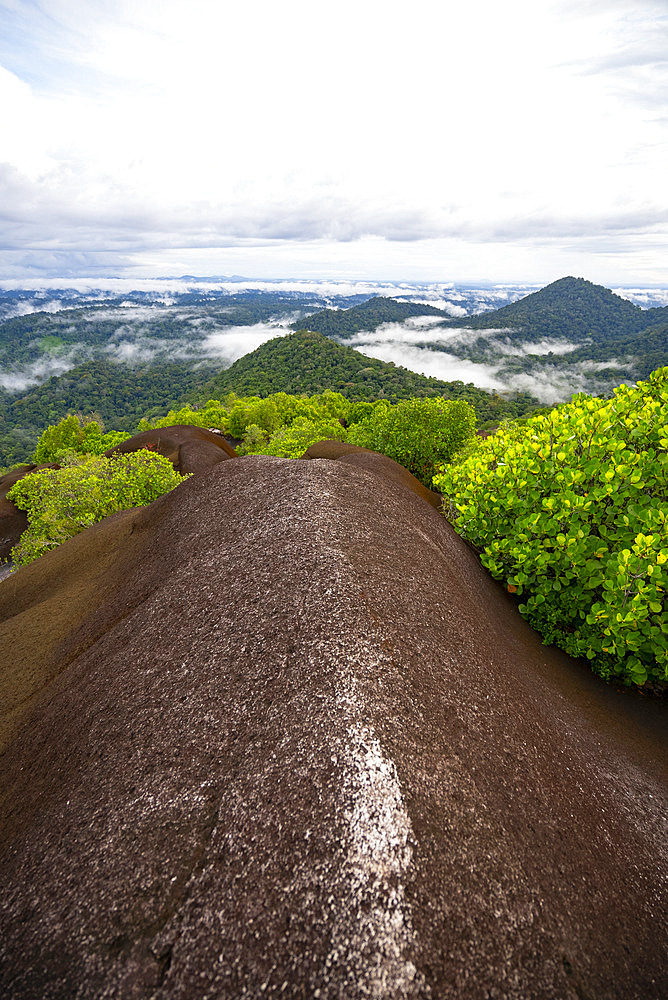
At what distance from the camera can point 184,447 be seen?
4412 cm

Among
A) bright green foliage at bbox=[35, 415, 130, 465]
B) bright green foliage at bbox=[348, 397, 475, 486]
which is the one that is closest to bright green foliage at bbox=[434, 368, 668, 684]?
bright green foliage at bbox=[348, 397, 475, 486]

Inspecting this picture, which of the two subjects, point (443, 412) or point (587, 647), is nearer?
point (587, 647)

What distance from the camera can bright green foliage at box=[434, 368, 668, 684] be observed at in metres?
10.5

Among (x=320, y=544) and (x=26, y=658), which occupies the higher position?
(x=320, y=544)

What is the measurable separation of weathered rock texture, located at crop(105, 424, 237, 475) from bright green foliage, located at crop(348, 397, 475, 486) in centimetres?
1607

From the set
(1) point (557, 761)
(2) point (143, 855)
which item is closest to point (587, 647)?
(1) point (557, 761)

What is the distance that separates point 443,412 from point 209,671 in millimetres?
32930

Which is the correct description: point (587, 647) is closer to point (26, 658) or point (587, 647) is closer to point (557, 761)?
point (557, 761)

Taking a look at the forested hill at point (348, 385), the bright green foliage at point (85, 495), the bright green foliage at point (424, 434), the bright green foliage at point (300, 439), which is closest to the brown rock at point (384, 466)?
the bright green foliage at point (424, 434)

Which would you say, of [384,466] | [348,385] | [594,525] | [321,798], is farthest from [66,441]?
[348,385]

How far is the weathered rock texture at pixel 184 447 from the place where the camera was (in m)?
41.5

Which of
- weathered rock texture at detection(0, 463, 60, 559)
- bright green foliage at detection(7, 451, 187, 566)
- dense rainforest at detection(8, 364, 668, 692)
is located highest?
dense rainforest at detection(8, 364, 668, 692)

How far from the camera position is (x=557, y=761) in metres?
8.62

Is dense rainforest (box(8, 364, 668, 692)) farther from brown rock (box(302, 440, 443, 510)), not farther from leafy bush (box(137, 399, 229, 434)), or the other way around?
leafy bush (box(137, 399, 229, 434))
